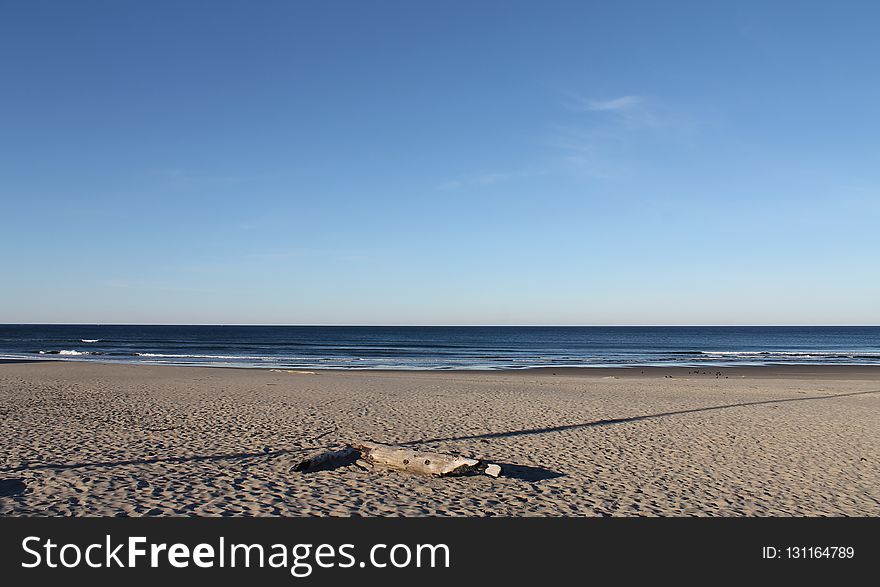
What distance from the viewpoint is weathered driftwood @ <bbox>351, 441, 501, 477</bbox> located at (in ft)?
30.2

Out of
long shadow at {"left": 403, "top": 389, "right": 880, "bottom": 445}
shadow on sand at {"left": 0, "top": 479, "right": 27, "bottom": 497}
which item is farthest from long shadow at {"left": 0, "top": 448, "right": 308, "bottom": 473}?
long shadow at {"left": 403, "top": 389, "right": 880, "bottom": 445}

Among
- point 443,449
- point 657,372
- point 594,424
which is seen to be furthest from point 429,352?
point 443,449

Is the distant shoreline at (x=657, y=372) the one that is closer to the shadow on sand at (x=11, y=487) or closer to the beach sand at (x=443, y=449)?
the beach sand at (x=443, y=449)

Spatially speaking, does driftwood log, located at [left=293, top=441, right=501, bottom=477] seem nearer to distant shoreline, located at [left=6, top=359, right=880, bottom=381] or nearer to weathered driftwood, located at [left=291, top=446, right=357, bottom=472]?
weathered driftwood, located at [left=291, top=446, right=357, bottom=472]

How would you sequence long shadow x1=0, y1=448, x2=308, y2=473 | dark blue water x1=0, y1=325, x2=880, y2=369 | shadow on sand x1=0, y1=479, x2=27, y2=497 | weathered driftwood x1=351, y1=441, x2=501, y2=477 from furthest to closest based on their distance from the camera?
dark blue water x1=0, y1=325, x2=880, y2=369
long shadow x1=0, y1=448, x2=308, y2=473
weathered driftwood x1=351, y1=441, x2=501, y2=477
shadow on sand x1=0, y1=479, x2=27, y2=497

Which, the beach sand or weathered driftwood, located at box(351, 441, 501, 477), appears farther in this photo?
weathered driftwood, located at box(351, 441, 501, 477)

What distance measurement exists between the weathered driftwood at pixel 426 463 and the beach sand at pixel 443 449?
16 cm

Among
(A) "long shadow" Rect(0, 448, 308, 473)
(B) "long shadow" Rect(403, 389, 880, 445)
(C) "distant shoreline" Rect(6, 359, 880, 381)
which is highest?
(A) "long shadow" Rect(0, 448, 308, 473)

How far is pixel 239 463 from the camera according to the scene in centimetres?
1016

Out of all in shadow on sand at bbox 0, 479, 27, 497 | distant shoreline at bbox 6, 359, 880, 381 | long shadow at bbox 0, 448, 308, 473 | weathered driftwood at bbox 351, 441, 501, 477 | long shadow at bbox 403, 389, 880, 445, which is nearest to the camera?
shadow on sand at bbox 0, 479, 27, 497

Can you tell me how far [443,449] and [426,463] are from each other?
8.23 feet

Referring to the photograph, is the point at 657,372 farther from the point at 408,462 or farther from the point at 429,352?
the point at 408,462
